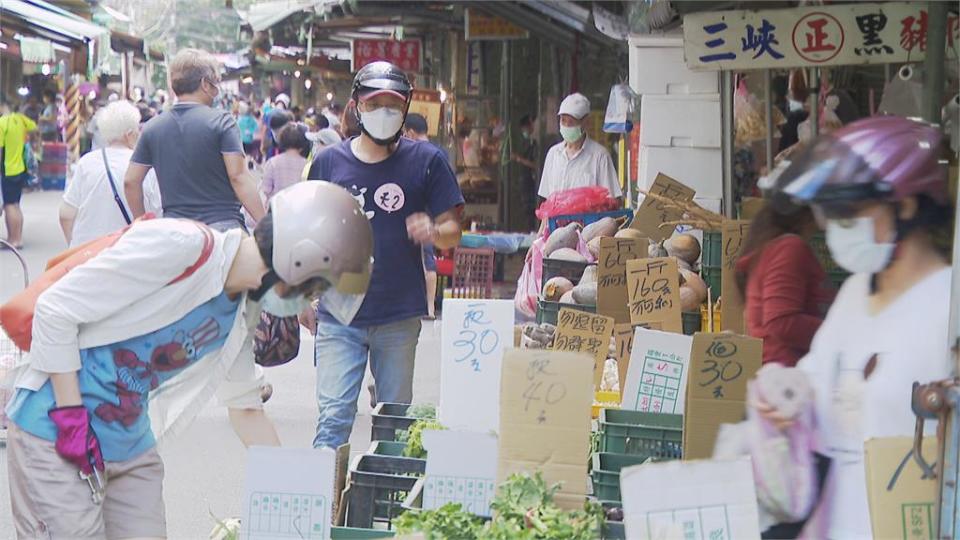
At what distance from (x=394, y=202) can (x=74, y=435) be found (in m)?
2.16

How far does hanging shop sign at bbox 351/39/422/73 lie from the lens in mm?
18000

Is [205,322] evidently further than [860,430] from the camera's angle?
Yes

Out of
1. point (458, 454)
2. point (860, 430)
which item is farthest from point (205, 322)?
point (860, 430)

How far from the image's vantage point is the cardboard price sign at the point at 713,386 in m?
3.72

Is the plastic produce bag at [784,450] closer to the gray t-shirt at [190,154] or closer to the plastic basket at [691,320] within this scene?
the plastic basket at [691,320]

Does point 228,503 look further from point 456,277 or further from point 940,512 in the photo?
point 456,277

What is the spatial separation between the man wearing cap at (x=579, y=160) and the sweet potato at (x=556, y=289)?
2960 millimetres

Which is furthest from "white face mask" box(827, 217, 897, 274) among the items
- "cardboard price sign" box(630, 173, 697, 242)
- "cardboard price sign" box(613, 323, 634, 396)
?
"cardboard price sign" box(630, 173, 697, 242)

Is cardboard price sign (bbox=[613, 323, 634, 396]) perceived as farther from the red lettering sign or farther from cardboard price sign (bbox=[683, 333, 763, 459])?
the red lettering sign

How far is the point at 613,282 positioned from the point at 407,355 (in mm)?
1069

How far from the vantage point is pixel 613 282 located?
19.7ft

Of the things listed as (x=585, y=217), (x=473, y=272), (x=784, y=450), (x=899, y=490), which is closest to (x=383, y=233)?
(x=784, y=450)

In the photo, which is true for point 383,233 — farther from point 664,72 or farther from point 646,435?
point 664,72

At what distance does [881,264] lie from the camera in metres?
3.02
